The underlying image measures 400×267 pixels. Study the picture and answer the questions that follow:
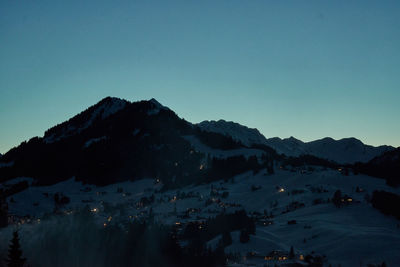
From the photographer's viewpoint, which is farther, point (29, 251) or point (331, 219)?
point (331, 219)

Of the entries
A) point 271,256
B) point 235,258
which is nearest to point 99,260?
point 235,258

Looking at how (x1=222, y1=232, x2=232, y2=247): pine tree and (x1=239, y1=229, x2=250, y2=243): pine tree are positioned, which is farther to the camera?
(x1=239, y1=229, x2=250, y2=243): pine tree

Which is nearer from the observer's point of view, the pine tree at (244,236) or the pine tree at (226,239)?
the pine tree at (226,239)

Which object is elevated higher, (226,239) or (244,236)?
(244,236)

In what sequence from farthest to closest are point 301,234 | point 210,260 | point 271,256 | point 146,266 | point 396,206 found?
point 396,206 < point 301,234 < point 271,256 < point 210,260 < point 146,266

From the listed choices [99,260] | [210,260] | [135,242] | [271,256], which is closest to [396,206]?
[271,256]

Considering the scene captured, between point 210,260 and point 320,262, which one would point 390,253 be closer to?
point 320,262

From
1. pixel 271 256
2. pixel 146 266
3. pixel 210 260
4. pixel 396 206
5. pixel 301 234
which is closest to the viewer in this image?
pixel 146 266

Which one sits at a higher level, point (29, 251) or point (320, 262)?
point (29, 251)

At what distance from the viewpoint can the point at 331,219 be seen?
19000cm

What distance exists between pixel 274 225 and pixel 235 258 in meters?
55.6

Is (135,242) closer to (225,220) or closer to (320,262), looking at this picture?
(320,262)

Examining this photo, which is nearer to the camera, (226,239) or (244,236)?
(226,239)

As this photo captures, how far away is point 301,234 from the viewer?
171125 mm
